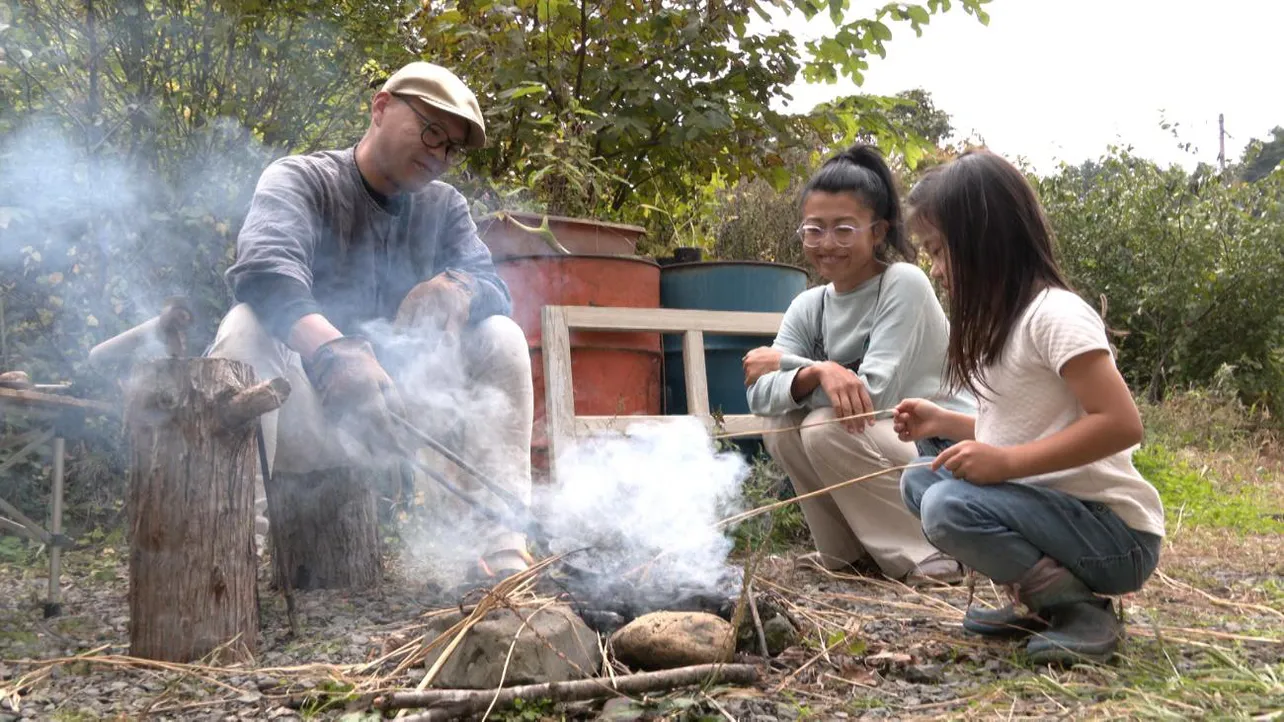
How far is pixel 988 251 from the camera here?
7.65 ft

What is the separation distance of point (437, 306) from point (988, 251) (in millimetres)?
1616

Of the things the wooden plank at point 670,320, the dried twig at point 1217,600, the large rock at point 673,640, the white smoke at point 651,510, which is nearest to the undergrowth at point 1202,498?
the dried twig at point 1217,600

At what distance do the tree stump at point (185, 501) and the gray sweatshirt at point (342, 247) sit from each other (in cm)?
41

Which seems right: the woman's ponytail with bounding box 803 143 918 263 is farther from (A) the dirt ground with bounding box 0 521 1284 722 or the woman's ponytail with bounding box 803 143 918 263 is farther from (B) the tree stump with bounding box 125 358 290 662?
(B) the tree stump with bounding box 125 358 290 662

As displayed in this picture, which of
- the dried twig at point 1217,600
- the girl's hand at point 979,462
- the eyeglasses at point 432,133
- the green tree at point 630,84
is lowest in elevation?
the dried twig at point 1217,600

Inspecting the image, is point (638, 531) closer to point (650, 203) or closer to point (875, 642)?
point (875, 642)

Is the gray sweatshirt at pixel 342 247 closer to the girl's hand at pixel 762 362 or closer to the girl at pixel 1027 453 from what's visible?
the girl's hand at pixel 762 362

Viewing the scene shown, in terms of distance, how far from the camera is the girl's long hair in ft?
7.58

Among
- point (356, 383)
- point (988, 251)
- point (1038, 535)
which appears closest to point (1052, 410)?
point (1038, 535)

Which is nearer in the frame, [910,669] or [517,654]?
[517,654]

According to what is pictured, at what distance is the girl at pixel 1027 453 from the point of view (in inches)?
86.4

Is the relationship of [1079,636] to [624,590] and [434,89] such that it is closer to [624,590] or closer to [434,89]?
[624,590]

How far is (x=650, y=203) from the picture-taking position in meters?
5.54

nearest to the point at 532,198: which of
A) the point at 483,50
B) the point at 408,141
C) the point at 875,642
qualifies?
the point at 483,50
